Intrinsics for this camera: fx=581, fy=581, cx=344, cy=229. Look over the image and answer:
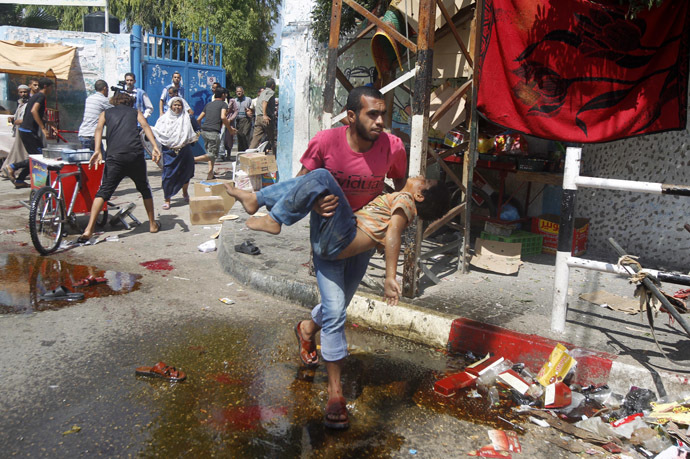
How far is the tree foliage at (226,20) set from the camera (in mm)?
29219

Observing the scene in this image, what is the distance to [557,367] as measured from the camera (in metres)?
3.92

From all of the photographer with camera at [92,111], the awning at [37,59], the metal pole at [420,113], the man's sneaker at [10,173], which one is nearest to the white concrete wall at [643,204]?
the metal pole at [420,113]

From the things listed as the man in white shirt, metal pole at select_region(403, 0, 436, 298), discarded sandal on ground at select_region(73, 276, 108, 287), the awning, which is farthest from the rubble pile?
the awning

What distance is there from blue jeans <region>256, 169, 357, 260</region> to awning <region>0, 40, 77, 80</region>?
47.1 feet

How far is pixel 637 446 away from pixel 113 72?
16.1 m

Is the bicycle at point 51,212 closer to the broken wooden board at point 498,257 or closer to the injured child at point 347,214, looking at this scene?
the injured child at point 347,214

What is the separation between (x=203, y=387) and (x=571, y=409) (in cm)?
237

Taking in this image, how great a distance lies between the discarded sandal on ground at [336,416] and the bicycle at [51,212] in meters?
4.85

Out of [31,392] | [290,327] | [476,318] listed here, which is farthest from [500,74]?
[31,392]

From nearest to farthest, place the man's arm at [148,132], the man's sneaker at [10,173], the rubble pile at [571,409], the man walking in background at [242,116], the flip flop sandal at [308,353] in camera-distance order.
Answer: the rubble pile at [571,409], the flip flop sandal at [308,353], the man's arm at [148,132], the man's sneaker at [10,173], the man walking in background at [242,116]

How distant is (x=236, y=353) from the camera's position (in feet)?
14.3

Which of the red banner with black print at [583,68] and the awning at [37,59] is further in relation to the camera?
the awning at [37,59]

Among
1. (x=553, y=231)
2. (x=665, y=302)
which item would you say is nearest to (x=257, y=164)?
(x=553, y=231)

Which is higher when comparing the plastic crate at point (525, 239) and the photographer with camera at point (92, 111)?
the photographer with camera at point (92, 111)
